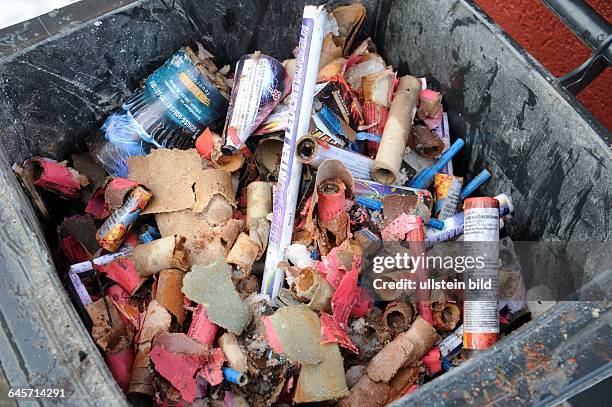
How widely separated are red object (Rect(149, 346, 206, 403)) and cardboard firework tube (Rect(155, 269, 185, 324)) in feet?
0.51

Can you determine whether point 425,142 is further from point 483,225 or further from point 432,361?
point 432,361

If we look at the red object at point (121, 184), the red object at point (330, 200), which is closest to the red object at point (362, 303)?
the red object at point (330, 200)

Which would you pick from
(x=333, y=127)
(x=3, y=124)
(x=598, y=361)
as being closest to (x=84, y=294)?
(x=3, y=124)

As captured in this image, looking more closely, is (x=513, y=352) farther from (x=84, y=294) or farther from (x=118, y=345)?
(x=84, y=294)

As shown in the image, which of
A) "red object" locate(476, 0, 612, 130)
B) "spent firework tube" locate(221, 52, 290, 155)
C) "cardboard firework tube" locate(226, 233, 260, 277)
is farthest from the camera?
"red object" locate(476, 0, 612, 130)

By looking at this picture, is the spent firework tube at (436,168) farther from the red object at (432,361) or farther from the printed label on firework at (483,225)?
the red object at (432,361)

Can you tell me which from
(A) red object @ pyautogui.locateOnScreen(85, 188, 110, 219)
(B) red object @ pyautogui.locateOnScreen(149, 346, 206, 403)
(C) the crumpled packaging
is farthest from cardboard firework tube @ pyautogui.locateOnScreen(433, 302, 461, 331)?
(A) red object @ pyautogui.locateOnScreen(85, 188, 110, 219)

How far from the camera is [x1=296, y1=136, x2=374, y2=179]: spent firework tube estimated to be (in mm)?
1669

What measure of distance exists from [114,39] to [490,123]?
1.18 m

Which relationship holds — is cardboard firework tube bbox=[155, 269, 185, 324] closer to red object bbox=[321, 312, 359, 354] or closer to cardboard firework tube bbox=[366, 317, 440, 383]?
red object bbox=[321, 312, 359, 354]

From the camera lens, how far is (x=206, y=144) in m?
1.82

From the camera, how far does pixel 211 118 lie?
6.11 feet

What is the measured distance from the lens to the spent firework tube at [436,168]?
1869mm

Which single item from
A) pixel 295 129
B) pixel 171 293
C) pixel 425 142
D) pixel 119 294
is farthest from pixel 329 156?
pixel 119 294
